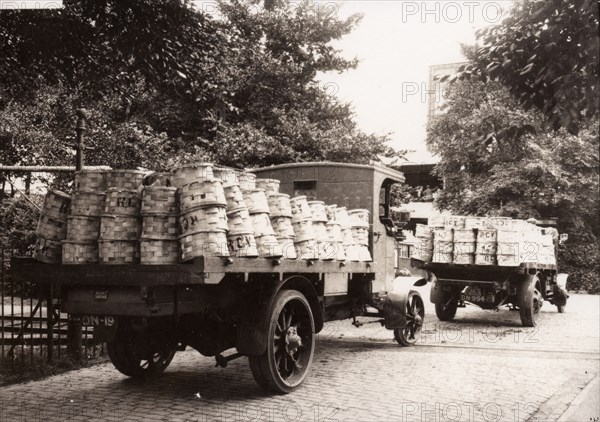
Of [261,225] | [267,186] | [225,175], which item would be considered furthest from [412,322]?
[225,175]

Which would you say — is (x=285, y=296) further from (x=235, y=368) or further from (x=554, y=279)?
(x=554, y=279)

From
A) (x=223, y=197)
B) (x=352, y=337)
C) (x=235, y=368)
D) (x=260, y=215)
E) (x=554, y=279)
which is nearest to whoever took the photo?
(x=223, y=197)

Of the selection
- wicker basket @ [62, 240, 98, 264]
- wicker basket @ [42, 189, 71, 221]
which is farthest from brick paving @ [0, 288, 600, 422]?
wicker basket @ [42, 189, 71, 221]

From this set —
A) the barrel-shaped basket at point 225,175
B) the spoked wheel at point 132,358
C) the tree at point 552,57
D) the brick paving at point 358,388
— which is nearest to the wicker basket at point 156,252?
the barrel-shaped basket at point 225,175

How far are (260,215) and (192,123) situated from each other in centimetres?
1134

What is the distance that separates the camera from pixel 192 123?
16.3 metres

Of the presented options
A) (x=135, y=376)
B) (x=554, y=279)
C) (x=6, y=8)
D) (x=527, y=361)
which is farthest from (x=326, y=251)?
(x=554, y=279)

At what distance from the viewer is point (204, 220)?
4.87 metres

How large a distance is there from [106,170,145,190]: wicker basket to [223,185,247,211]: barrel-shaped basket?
76 centimetres

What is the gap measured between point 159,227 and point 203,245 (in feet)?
1.42

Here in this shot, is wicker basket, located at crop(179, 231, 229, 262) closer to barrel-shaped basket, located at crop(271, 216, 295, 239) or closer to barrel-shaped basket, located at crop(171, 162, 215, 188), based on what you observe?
Answer: barrel-shaped basket, located at crop(171, 162, 215, 188)

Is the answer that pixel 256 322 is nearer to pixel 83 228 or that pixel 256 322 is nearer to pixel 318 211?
pixel 318 211

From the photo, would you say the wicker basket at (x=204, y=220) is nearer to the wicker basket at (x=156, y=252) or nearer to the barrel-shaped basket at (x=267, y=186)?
the wicker basket at (x=156, y=252)

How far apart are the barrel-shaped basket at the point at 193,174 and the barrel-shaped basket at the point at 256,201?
54 centimetres
